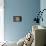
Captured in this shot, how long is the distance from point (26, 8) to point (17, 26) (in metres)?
0.79

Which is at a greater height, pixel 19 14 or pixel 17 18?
pixel 19 14

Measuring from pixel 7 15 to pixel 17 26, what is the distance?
57 centimetres

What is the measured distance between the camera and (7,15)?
4820mm

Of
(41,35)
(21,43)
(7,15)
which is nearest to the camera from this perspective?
(41,35)

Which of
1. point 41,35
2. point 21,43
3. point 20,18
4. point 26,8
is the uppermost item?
point 26,8

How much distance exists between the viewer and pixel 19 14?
4887 millimetres

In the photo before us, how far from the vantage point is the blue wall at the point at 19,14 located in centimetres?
483

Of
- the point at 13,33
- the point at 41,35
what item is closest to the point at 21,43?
the point at 41,35

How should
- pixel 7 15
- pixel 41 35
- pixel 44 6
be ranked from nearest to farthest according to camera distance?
pixel 41 35, pixel 44 6, pixel 7 15

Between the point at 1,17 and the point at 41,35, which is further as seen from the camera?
the point at 1,17

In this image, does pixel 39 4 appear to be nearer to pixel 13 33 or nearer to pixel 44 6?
pixel 44 6

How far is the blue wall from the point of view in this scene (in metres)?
4.83

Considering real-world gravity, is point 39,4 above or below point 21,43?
above

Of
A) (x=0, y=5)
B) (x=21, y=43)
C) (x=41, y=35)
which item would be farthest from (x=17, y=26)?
(x=41, y=35)
